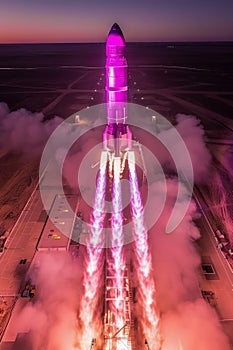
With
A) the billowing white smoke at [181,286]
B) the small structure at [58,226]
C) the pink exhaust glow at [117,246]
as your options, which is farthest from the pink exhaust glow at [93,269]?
the billowing white smoke at [181,286]

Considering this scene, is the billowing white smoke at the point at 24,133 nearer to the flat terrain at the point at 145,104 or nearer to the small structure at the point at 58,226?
the flat terrain at the point at 145,104

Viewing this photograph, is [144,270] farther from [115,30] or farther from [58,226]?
[115,30]

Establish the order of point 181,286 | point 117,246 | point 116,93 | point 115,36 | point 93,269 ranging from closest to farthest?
point 115,36, point 181,286, point 116,93, point 93,269, point 117,246

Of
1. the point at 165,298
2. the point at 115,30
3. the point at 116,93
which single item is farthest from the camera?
the point at 116,93

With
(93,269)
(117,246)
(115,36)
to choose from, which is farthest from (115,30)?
(93,269)

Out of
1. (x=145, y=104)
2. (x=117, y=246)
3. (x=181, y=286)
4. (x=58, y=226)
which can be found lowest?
(x=181, y=286)

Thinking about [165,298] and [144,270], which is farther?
[144,270]

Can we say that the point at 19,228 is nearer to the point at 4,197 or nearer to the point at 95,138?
the point at 4,197

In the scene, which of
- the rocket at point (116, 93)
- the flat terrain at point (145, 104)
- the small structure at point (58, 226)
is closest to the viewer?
the rocket at point (116, 93)
